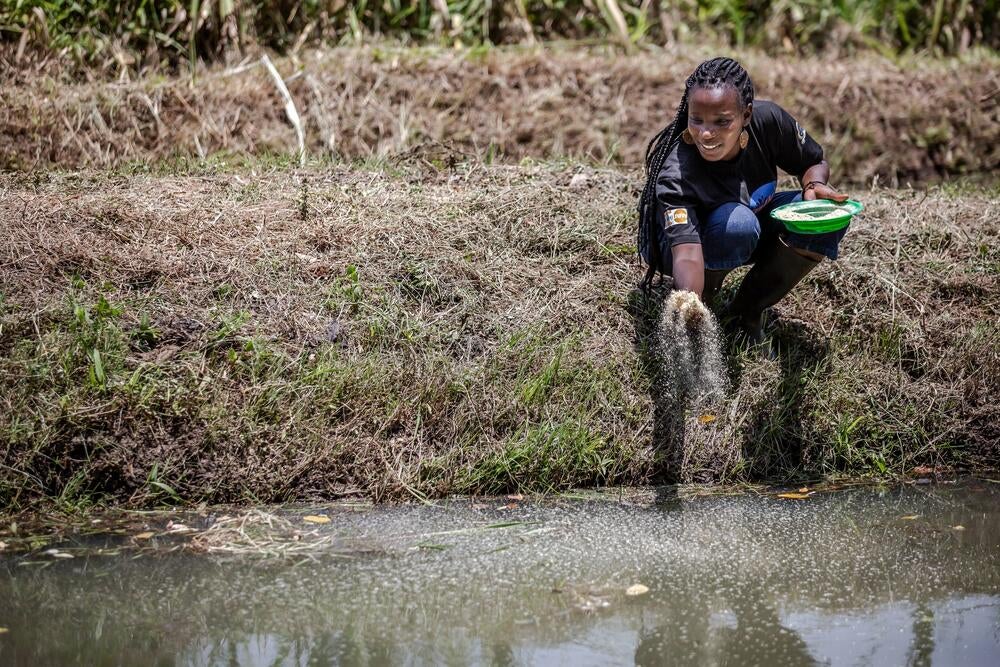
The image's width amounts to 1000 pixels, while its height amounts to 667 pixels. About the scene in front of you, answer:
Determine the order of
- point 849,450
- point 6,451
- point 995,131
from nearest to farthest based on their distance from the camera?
point 6,451, point 849,450, point 995,131

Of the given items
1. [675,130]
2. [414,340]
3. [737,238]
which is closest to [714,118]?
[675,130]

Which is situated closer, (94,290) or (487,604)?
(487,604)

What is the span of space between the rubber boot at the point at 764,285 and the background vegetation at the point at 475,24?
3.90 meters

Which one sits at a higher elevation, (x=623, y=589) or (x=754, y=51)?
(x=754, y=51)

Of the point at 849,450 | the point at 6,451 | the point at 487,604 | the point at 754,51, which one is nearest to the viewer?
the point at 487,604

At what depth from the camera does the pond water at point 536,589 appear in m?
2.78

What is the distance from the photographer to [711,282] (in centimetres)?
431

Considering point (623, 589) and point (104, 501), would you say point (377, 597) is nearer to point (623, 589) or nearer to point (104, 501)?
point (623, 589)

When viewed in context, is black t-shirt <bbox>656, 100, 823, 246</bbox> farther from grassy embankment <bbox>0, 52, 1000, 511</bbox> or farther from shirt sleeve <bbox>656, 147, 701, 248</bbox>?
grassy embankment <bbox>0, 52, 1000, 511</bbox>

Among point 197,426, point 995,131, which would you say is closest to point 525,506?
point 197,426

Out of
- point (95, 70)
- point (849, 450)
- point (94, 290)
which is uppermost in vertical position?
point (95, 70)

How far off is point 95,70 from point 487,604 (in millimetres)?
5327

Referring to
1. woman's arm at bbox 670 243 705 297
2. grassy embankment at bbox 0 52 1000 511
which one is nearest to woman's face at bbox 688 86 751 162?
woman's arm at bbox 670 243 705 297

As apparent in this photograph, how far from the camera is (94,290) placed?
171 inches
